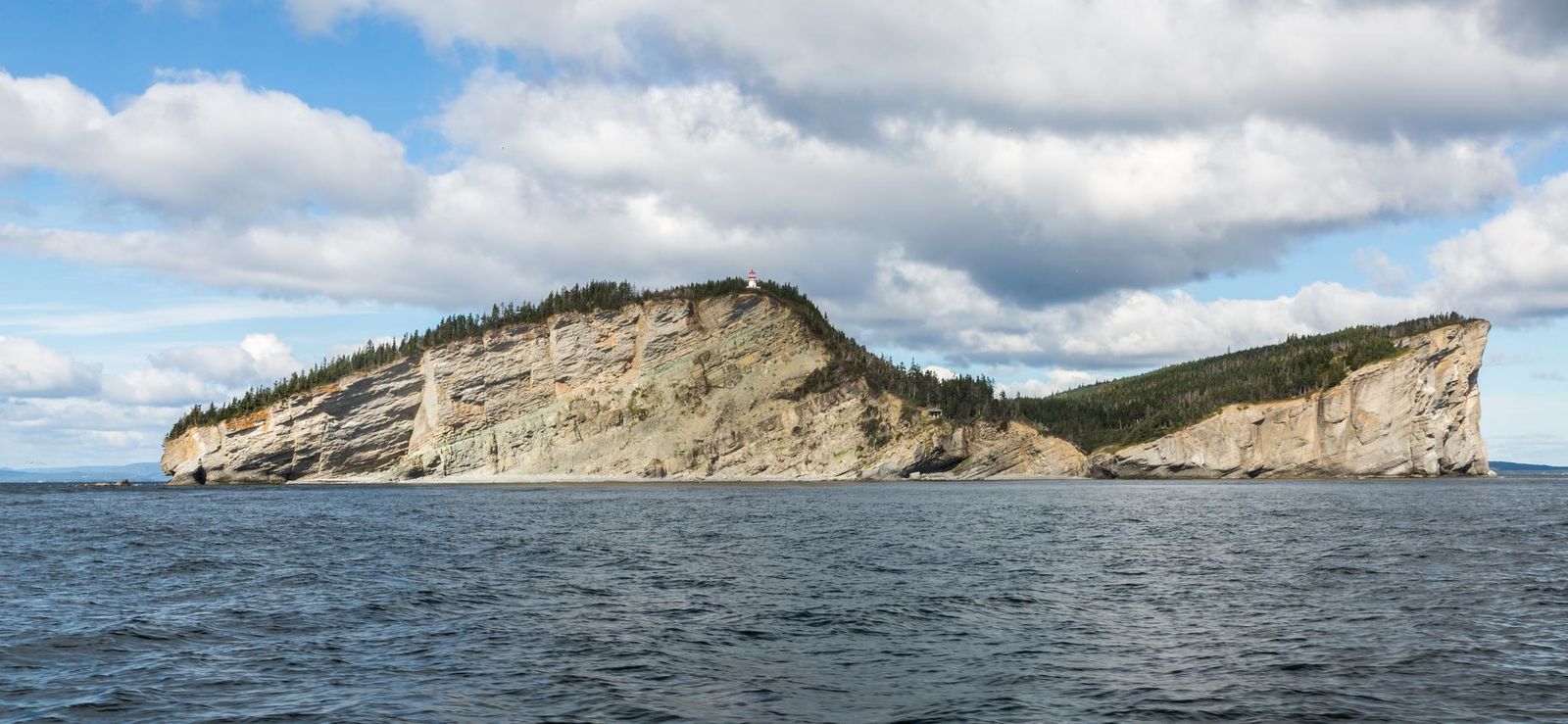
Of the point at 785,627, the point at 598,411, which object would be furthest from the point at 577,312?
the point at 785,627

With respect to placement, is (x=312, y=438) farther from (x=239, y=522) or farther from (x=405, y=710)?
(x=405, y=710)

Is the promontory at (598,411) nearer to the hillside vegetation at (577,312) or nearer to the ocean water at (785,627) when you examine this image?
the hillside vegetation at (577,312)

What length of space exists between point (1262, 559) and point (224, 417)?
173759mm

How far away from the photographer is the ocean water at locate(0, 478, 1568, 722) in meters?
19.0

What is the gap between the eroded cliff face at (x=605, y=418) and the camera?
172 metres

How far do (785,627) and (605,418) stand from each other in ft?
505

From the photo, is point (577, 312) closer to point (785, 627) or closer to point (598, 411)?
point (598, 411)

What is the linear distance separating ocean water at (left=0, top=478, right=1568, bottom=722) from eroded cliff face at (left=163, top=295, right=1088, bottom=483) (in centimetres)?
12008

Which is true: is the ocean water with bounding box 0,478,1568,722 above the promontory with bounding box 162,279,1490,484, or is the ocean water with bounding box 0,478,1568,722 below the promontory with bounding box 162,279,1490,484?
below

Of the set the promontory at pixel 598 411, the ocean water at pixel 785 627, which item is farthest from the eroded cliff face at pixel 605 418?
the ocean water at pixel 785 627

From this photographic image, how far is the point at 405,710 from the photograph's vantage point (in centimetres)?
1817

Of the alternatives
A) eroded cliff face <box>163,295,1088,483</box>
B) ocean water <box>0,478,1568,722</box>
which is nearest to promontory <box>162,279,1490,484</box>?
eroded cliff face <box>163,295,1088,483</box>

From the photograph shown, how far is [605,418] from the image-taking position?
582 ft

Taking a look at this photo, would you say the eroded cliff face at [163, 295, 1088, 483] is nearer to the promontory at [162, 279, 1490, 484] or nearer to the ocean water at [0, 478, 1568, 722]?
the promontory at [162, 279, 1490, 484]
